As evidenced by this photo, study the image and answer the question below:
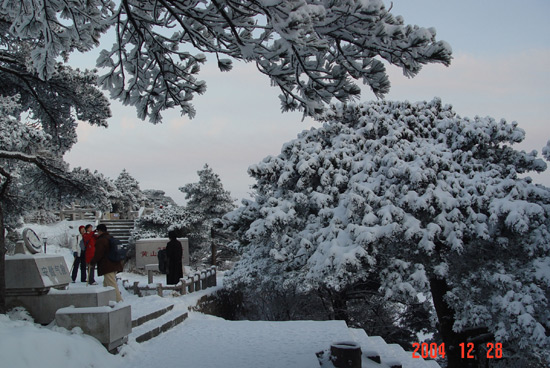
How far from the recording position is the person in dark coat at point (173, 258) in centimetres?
1138

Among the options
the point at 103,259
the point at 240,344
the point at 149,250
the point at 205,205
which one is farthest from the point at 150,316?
the point at 205,205

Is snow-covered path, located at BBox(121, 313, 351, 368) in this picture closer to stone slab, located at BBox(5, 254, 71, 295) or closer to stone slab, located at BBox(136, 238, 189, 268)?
stone slab, located at BBox(5, 254, 71, 295)

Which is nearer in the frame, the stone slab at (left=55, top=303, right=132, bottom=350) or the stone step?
the stone slab at (left=55, top=303, right=132, bottom=350)

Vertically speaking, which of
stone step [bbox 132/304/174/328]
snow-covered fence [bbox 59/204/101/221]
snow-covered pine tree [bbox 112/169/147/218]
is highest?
snow-covered pine tree [bbox 112/169/147/218]

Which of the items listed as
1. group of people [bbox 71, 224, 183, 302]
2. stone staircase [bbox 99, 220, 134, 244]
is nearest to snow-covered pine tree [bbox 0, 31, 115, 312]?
group of people [bbox 71, 224, 183, 302]

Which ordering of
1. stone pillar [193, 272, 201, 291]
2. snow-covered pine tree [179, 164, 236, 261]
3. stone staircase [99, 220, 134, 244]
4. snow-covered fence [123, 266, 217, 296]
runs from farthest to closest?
stone staircase [99, 220, 134, 244] → snow-covered pine tree [179, 164, 236, 261] → stone pillar [193, 272, 201, 291] → snow-covered fence [123, 266, 217, 296]

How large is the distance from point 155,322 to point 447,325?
7.68 m

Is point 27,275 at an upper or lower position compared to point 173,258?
lower

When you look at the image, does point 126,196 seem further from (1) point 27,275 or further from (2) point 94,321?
(2) point 94,321

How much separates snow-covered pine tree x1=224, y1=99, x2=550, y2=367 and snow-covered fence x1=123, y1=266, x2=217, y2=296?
1.69 m

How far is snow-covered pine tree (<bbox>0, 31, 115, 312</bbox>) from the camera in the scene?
8.45 m

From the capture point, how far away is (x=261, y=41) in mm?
3574

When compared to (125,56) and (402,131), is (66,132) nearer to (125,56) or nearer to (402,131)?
(125,56)

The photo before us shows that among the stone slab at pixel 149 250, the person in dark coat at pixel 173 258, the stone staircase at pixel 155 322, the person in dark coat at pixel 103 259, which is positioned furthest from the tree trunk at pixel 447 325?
the stone slab at pixel 149 250
